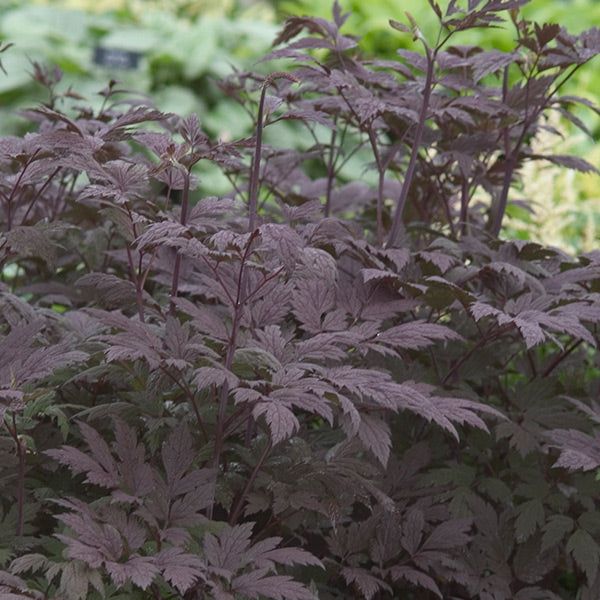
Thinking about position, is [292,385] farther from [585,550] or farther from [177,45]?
[177,45]

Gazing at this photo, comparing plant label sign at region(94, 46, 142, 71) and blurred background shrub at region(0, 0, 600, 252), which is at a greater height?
plant label sign at region(94, 46, 142, 71)

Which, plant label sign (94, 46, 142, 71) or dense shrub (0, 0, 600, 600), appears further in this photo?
plant label sign (94, 46, 142, 71)

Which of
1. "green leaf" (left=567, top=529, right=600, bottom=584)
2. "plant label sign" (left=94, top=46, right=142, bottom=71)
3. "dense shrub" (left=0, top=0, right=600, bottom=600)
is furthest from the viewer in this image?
"plant label sign" (left=94, top=46, right=142, bottom=71)

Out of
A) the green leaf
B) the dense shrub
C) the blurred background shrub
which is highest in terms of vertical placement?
the dense shrub

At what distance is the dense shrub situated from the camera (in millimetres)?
1127

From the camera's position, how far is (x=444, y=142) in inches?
70.6

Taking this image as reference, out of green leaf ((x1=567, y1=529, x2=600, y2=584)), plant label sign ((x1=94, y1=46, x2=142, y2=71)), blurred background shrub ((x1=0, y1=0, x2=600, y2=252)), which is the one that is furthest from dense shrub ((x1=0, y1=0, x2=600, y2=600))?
blurred background shrub ((x1=0, y1=0, x2=600, y2=252))

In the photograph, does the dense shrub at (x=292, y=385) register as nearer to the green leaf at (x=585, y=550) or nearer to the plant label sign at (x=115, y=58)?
the green leaf at (x=585, y=550)

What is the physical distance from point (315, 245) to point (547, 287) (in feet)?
1.83

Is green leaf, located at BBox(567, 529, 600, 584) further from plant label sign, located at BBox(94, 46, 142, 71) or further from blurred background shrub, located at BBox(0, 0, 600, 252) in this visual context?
blurred background shrub, located at BBox(0, 0, 600, 252)

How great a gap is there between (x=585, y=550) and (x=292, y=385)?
60 cm

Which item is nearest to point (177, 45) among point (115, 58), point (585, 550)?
point (115, 58)

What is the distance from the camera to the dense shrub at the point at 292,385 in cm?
113

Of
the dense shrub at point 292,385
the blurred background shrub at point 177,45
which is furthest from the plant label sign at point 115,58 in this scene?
the blurred background shrub at point 177,45
